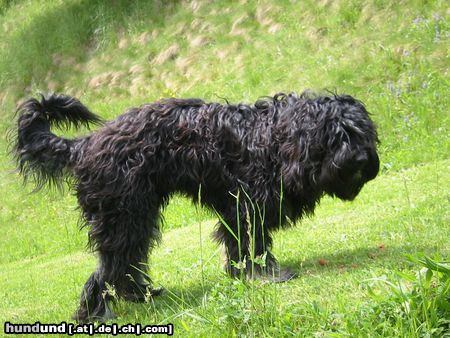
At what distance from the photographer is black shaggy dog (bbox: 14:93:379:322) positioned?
568 cm

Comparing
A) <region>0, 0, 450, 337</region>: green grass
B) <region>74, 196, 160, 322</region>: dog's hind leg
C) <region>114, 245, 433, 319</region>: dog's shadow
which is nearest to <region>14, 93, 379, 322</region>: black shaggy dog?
<region>74, 196, 160, 322</region>: dog's hind leg

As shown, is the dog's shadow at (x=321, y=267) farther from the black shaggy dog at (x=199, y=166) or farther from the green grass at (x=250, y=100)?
the black shaggy dog at (x=199, y=166)

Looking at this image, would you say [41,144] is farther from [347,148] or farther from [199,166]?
[347,148]

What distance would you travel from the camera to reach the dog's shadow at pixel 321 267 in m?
5.43

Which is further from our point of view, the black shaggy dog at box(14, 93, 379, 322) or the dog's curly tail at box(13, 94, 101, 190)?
the dog's curly tail at box(13, 94, 101, 190)

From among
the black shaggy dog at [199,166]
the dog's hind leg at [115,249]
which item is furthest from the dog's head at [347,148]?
the dog's hind leg at [115,249]

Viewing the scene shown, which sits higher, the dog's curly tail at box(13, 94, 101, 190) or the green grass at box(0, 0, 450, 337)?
the dog's curly tail at box(13, 94, 101, 190)

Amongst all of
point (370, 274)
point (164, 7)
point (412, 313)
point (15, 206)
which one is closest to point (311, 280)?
point (370, 274)

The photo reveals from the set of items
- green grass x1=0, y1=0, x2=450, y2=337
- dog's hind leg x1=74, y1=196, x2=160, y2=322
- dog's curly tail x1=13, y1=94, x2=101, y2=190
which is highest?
dog's curly tail x1=13, y1=94, x2=101, y2=190

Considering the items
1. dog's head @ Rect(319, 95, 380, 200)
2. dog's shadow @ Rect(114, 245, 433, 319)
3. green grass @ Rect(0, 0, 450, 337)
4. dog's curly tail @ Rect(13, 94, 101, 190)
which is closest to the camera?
green grass @ Rect(0, 0, 450, 337)

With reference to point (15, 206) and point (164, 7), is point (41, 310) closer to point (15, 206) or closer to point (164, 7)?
point (15, 206)

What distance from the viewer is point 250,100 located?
14.5 m

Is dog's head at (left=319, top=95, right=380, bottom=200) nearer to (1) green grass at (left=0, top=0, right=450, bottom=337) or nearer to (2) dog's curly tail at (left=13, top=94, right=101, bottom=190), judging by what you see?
(1) green grass at (left=0, top=0, right=450, bottom=337)

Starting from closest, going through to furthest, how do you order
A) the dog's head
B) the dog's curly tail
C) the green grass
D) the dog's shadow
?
the green grass
the dog's shadow
the dog's head
the dog's curly tail
